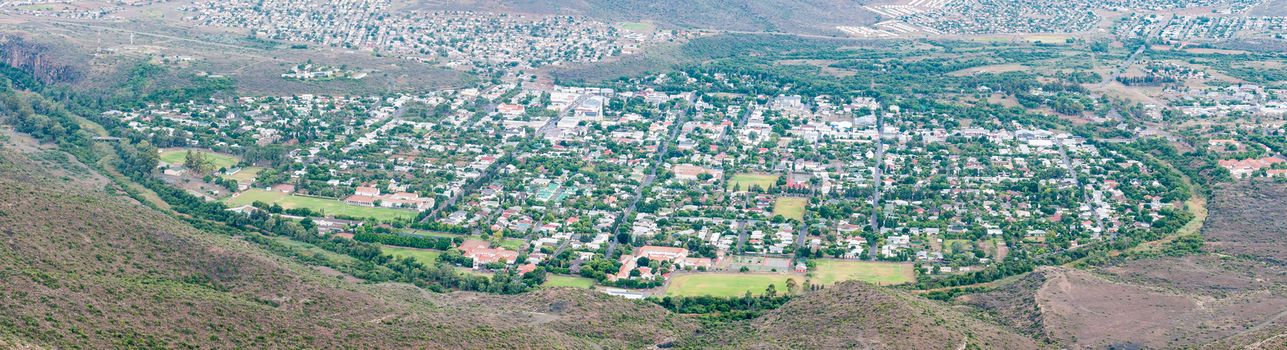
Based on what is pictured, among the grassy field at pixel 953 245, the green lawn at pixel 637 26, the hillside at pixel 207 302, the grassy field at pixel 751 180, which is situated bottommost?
the hillside at pixel 207 302

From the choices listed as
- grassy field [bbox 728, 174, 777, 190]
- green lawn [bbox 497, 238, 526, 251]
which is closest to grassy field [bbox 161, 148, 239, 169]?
green lawn [bbox 497, 238, 526, 251]

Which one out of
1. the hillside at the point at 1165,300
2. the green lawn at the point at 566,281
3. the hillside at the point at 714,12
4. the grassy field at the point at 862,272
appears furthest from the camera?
the hillside at the point at 714,12

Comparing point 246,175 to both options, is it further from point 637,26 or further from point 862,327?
point 637,26

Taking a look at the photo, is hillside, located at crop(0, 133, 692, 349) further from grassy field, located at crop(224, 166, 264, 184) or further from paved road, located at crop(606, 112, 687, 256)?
grassy field, located at crop(224, 166, 264, 184)

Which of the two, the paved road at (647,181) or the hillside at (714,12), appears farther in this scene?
the hillside at (714,12)

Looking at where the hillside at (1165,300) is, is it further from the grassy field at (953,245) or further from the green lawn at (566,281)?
the green lawn at (566,281)

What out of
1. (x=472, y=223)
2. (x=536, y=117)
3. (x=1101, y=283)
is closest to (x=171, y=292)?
(x=472, y=223)

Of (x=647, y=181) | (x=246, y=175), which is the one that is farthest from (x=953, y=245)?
(x=246, y=175)

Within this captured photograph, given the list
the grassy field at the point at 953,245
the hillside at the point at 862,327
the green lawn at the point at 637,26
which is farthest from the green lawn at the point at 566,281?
the green lawn at the point at 637,26
